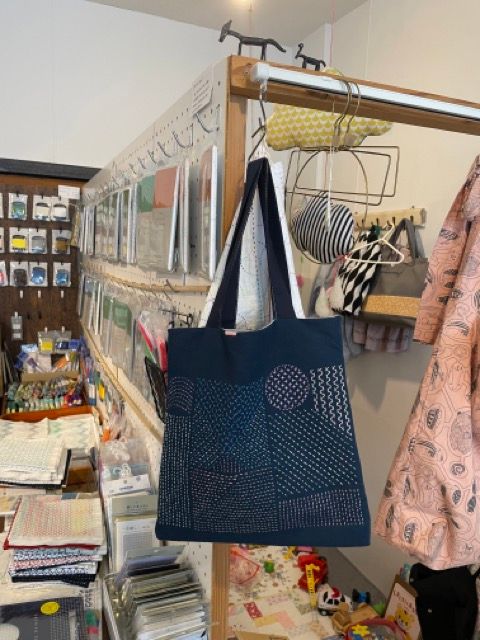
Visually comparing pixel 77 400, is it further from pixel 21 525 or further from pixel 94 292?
pixel 21 525

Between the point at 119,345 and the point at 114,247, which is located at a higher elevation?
the point at 114,247

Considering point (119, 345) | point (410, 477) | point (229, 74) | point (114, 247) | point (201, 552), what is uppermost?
point (229, 74)

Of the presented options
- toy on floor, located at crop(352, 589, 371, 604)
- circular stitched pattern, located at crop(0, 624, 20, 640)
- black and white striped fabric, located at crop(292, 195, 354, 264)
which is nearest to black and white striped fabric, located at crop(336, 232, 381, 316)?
black and white striped fabric, located at crop(292, 195, 354, 264)

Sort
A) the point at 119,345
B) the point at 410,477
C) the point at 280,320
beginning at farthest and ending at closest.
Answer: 1. the point at 119,345
2. the point at 410,477
3. the point at 280,320

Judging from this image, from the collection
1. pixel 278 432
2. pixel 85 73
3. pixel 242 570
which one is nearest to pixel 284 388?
pixel 278 432

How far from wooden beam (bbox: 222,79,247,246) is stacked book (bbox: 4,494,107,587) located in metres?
1.01

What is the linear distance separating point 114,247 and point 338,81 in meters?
1.16

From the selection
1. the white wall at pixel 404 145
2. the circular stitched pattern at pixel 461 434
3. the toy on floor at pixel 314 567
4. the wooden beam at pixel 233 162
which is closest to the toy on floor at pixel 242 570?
the toy on floor at pixel 314 567

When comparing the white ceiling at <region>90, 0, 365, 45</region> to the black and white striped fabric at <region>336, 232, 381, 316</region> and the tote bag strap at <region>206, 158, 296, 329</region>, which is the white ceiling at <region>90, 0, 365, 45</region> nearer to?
the black and white striped fabric at <region>336, 232, 381, 316</region>

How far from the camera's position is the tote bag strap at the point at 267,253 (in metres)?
0.80

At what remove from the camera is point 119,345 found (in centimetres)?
167

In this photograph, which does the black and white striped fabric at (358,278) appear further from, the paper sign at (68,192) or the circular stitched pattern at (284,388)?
the paper sign at (68,192)

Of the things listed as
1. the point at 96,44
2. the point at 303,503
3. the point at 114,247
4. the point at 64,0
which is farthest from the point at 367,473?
the point at 64,0

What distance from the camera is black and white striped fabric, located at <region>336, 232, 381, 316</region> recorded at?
6.41 feet
